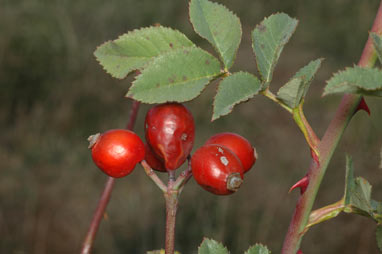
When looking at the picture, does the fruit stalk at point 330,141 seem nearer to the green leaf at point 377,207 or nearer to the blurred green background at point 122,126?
the green leaf at point 377,207

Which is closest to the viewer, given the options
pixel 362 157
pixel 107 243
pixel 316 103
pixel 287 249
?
pixel 287 249

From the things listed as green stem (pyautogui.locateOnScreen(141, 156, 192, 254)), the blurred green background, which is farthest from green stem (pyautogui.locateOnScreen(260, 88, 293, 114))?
the blurred green background

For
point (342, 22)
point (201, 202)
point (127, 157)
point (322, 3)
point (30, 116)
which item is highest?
point (322, 3)

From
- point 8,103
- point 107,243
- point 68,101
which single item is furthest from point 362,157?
point 8,103

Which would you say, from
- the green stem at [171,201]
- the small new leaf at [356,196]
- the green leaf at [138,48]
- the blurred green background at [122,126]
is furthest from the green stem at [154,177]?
the blurred green background at [122,126]

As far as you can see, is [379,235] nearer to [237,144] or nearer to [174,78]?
[237,144]

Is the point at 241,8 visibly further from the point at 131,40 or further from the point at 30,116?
the point at 131,40
